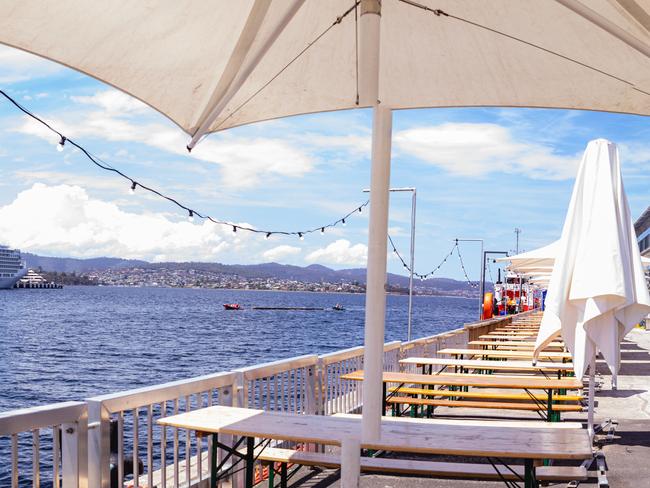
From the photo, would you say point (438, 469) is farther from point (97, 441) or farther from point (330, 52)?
point (330, 52)

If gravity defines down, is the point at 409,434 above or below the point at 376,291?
below

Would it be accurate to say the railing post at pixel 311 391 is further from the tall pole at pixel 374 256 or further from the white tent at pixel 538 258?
the white tent at pixel 538 258

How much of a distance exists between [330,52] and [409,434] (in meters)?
2.92

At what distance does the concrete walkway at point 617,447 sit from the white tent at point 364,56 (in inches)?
102

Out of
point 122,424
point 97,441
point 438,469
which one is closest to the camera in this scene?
point 97,441

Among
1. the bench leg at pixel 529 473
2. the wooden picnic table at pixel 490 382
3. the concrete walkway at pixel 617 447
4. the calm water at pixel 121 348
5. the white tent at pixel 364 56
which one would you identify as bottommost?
the calm water at pixel 121 348

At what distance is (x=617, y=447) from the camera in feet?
28.6

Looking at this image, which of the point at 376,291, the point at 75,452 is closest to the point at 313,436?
the point at 376,291

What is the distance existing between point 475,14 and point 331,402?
4.98 metres

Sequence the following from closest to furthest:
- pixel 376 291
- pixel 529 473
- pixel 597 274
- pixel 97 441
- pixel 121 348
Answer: pixel 376 291 < pixel 529 473 < pixel 97 441 < pixel 597 274 < pixel 121 348

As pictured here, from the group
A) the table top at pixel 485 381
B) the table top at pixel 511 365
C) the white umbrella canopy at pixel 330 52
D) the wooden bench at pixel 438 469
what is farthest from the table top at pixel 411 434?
the table top at pixel 511 365

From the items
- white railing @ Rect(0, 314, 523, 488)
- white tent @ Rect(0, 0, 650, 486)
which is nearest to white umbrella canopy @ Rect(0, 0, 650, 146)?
white tent @ Rect(0, 0, 650, 486)

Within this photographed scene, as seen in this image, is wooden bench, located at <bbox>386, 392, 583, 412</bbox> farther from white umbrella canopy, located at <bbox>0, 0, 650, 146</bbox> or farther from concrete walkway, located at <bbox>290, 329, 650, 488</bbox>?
white umbrella canopy, located at <bbox>0, 0, 650, 146</bbox>

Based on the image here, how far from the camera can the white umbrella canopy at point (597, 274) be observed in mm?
6176
